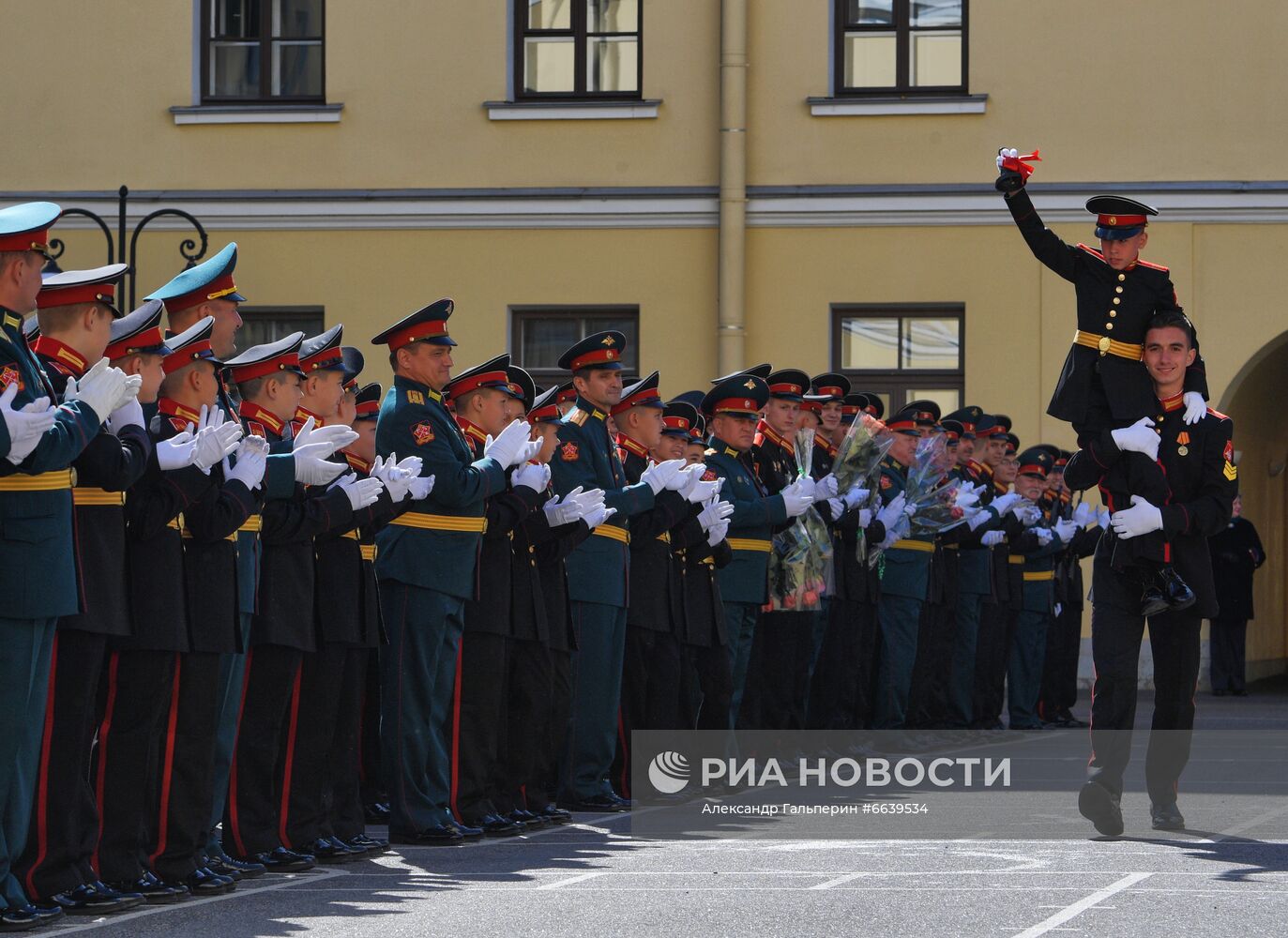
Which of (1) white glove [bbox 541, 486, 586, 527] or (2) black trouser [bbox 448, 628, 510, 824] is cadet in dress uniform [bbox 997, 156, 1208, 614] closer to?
(1) white glove [bbox 541, 486, 586, 527]

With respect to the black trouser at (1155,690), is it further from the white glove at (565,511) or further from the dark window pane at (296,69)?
the dark window pane at (296,69)

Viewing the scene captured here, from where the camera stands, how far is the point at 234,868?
791cm

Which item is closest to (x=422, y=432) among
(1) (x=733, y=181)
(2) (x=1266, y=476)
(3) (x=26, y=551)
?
(3) (x=26, y=551)

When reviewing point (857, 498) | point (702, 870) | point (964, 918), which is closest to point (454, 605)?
point (702, 870)

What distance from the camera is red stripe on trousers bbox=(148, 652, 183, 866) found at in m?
7.62

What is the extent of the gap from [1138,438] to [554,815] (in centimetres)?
285

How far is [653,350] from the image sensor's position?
2034 centimetres

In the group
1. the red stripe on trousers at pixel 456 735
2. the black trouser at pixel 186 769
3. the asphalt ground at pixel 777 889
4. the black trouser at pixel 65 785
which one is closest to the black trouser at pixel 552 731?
the asphalt ground at pixel 777 889

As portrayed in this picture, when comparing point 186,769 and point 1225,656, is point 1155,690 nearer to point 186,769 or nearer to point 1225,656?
point 186,769

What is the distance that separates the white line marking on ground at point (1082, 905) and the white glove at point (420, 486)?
293 cm

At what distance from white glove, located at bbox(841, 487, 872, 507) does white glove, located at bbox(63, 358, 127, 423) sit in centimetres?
723

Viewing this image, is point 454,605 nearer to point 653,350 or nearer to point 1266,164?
point 653,350

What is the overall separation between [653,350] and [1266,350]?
17.0 feet

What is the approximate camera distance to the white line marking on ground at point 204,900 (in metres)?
6.83
